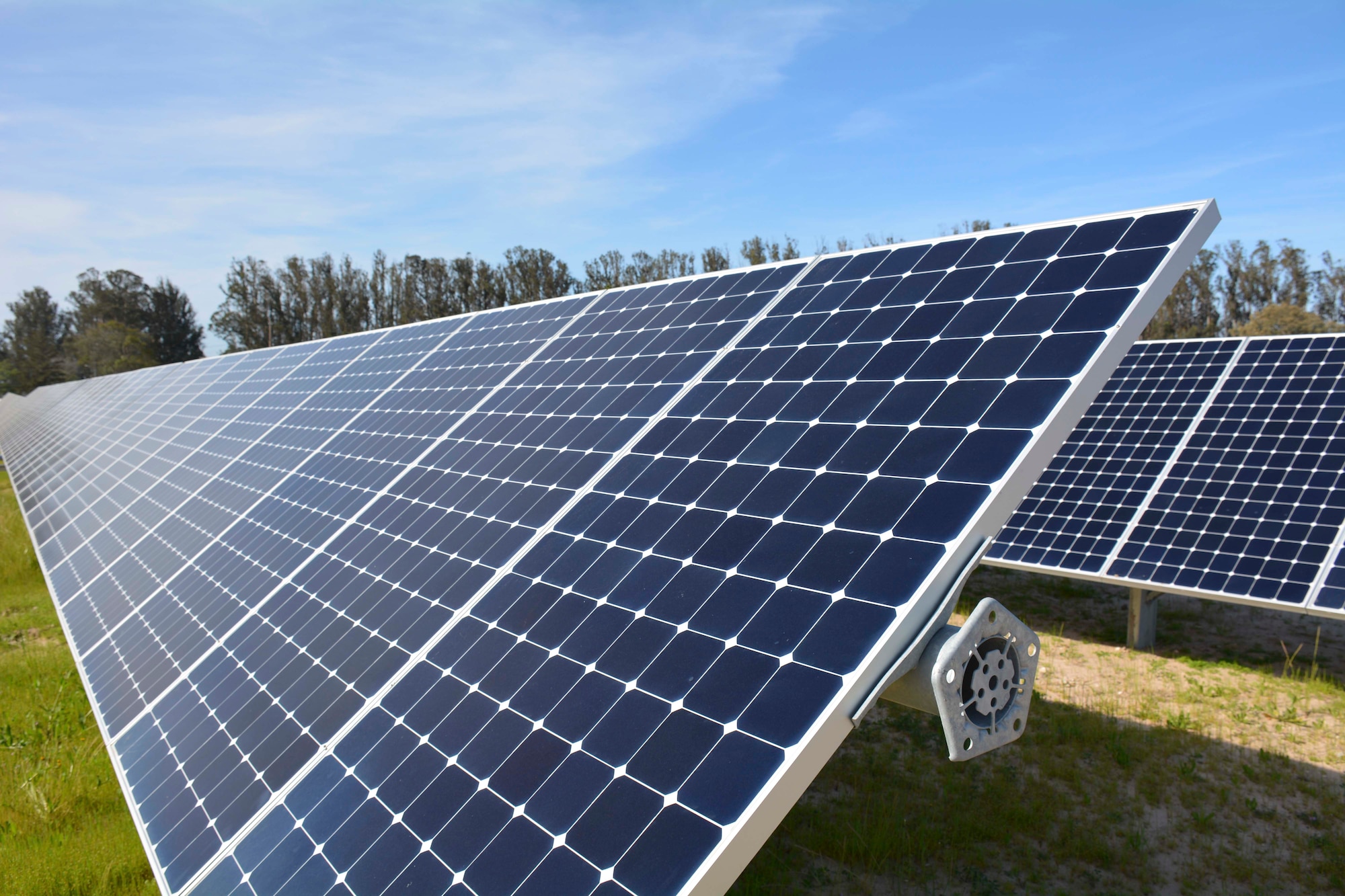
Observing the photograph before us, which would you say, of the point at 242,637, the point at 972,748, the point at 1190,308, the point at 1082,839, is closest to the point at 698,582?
the point at 972,748

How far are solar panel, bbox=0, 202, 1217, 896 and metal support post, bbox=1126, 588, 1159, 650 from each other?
920 cm

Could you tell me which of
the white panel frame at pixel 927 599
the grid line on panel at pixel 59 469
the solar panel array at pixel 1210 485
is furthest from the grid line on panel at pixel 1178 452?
the grid line on panel at pixel 59 469

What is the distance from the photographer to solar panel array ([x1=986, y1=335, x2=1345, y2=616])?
11.1m

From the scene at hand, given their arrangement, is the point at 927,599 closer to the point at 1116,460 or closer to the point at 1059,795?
the point at 1059,795

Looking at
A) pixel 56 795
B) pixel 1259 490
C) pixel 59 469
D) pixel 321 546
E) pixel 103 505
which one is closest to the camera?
pixel 321 546

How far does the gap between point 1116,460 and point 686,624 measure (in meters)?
12.8

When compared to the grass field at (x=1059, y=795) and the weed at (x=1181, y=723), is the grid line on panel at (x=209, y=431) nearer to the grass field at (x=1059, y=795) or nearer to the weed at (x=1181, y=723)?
the grass field at (x=1059, y=795)

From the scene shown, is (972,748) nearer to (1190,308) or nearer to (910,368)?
(910,368)

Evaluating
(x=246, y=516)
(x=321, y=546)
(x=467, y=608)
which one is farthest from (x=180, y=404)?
(x=467, y=608)

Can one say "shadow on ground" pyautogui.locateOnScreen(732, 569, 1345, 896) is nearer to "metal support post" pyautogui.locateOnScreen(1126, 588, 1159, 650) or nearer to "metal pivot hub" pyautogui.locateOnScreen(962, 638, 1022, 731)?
"metal support post" pyautogui.locateOnScreen(1126, 588, 1159, 650)

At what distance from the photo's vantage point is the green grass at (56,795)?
23.1ft

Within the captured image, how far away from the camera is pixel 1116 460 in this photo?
1419 centimetres

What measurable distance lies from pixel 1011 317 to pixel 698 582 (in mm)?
2420

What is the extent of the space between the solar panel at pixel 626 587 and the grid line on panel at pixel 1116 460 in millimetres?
8185
